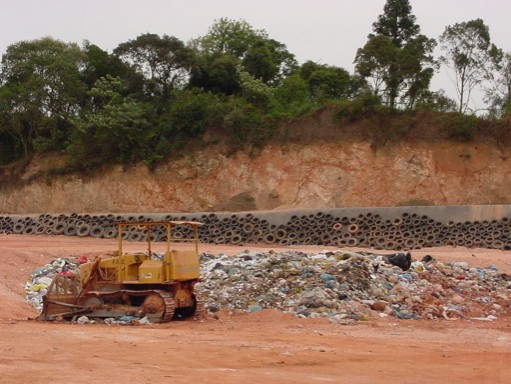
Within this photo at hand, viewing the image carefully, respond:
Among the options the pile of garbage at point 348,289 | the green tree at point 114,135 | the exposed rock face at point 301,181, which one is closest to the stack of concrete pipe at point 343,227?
the exposed rock face at point 301,181

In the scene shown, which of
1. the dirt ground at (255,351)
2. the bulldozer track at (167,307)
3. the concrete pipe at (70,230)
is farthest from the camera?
the concrete pipe at (70,230)

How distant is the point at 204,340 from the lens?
11.8m

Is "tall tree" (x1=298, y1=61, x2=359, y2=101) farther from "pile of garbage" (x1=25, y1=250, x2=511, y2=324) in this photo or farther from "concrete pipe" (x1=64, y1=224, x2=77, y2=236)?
"pile of garbage" (x1=25, y1=250, x2=511, y2=324)

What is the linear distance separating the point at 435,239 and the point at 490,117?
34.2 ft

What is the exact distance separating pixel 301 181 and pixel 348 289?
22.7 metres

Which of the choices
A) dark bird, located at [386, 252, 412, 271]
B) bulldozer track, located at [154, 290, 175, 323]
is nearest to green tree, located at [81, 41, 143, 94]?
dark bird, located at [386, 252, 412, 271]

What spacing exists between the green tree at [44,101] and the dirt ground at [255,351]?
102ft

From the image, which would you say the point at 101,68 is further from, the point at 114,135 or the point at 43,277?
the point at 43,277

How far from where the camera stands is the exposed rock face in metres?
36.4

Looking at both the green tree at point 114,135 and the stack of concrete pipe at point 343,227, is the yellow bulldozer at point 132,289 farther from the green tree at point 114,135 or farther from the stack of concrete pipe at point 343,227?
the green tree at point 114,135

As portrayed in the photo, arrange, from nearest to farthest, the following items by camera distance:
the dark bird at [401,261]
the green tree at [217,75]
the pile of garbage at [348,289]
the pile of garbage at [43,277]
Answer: the pile of garbage at [348,289], the pile of garbage at [43,277], the dark bird at [401,261], the green tree at [217,75]

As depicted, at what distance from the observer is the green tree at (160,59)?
1781 inches

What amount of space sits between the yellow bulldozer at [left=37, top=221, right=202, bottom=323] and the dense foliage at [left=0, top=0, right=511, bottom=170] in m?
25.6

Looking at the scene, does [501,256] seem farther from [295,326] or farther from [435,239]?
[295,326]
